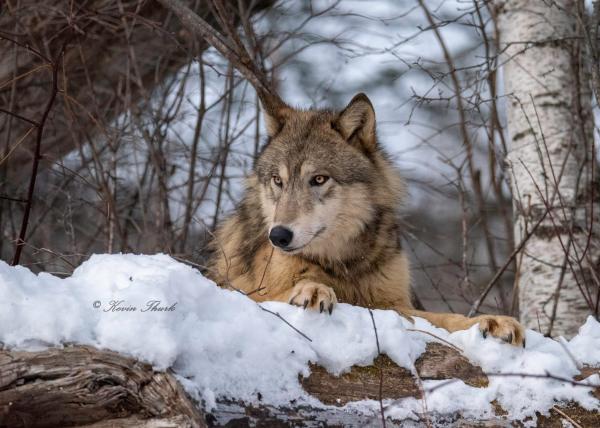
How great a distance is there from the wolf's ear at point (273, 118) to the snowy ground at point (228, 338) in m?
1.90

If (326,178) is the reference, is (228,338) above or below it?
below

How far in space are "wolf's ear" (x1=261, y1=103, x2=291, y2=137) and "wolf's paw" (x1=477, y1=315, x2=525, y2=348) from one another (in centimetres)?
216

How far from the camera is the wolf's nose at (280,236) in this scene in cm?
423

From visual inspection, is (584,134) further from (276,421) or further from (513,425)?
(276,421)

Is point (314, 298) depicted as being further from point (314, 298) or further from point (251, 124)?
point (251, 124)

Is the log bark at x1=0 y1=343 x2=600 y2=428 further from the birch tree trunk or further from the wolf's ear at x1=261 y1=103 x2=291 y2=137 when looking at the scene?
the birch tree trunk

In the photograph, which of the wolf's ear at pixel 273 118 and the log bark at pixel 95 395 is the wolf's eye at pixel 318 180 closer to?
the wolf's ear at pixel 273 118

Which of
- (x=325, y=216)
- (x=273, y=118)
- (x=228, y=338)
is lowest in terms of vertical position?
(x=228, y=338)

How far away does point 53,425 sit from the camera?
2.69 meters

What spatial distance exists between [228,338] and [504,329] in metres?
1.41

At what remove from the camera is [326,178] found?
4.66 m
